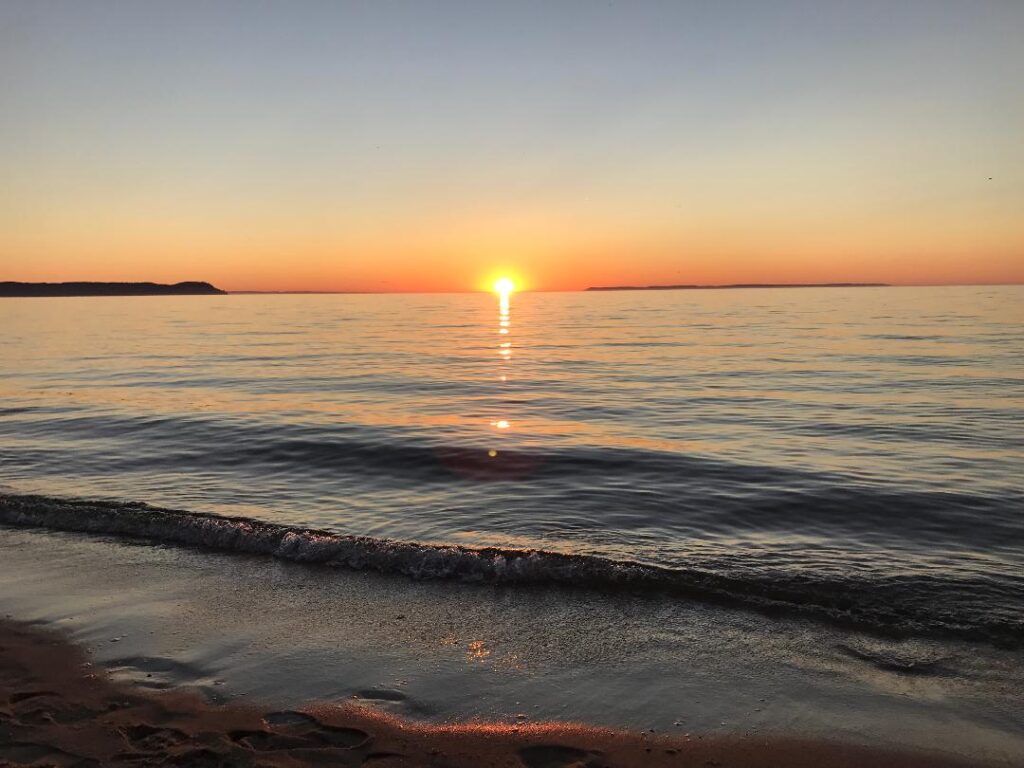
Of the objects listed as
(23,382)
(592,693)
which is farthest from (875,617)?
(23,382)

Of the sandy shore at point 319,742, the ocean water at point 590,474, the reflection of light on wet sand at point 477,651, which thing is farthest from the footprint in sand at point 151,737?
the ocean water at point 590,474

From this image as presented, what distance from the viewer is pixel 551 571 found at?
945 centimetres

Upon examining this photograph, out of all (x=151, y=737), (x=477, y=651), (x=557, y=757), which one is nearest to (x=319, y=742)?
(x=151, y=737)

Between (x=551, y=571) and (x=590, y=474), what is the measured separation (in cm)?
655

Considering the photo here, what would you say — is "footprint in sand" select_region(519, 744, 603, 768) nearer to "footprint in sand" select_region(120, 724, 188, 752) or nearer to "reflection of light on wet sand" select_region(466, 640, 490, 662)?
"reflection of light on wet sand" select_region(466, 640, 490, 662)

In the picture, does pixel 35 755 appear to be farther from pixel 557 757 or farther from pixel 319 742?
pixel 557 757

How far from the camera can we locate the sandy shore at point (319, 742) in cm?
532

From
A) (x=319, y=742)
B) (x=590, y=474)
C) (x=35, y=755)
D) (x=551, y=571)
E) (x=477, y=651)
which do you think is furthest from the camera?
(x=590, y=474)

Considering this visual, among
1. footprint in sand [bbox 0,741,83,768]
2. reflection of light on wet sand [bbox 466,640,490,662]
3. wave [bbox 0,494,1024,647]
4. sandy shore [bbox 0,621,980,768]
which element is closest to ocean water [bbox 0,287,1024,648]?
wave [bbox 0,494,1024,647]

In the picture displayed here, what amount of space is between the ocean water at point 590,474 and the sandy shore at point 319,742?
3.25 meters

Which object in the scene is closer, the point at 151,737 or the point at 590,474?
the point at 151,737

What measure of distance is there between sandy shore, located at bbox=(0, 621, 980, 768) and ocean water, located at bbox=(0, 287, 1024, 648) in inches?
128

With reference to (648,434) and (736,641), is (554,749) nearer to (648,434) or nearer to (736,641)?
(736,641)

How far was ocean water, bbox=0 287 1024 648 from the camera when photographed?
955 cm
